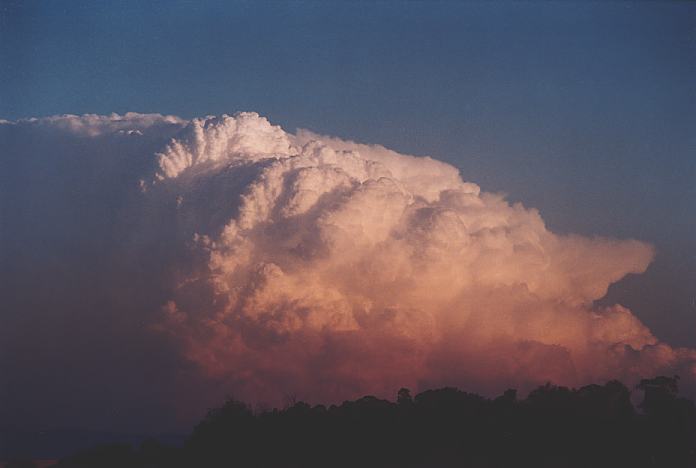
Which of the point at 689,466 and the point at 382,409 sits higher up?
the point at 382,409

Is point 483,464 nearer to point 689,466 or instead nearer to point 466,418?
point 466,418

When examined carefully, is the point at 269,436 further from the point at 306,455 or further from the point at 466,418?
the point at 466,418

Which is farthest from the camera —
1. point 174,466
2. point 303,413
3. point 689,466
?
point 303,413

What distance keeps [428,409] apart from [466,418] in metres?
5.84

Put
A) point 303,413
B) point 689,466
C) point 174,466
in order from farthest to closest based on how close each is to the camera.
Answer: point 303,413 → point 174,466 → point 689,466

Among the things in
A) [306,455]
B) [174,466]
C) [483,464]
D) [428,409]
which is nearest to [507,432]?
[483,464]

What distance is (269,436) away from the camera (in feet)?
296

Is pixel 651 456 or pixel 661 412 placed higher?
pixel 661 412

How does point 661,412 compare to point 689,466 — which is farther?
point 661,412

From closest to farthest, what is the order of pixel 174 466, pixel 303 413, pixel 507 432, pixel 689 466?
pixel 689 466 < pixel 507 432 < pixel 174 466 < pixel 303 413

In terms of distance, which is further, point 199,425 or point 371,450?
point 199,425

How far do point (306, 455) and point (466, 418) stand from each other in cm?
1568

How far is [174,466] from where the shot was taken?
88812 millimetres

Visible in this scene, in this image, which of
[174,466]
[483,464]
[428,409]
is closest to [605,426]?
[483,464]
